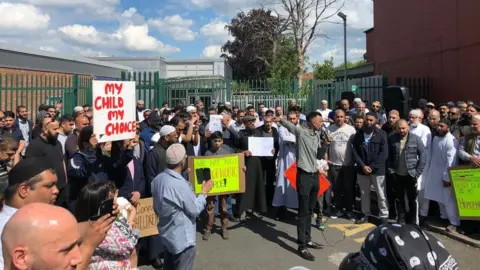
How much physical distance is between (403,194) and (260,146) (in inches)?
109

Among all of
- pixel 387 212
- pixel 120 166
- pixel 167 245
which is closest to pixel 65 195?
pixel 120 166

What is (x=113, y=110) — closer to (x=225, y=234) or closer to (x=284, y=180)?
(x=225, y=234)

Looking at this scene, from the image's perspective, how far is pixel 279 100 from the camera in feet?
55.1

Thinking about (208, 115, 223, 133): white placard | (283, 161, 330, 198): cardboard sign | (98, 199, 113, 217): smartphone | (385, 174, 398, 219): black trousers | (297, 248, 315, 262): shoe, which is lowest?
(297, 248, 315, 262): shoe

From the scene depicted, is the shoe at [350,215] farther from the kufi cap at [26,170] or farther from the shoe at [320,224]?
the kufi cap at [26,170]

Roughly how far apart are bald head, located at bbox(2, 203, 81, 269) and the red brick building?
13938 mm

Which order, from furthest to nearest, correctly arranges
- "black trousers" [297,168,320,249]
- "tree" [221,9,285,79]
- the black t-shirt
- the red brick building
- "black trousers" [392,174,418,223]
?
"tree" [221,9,285,79] → the red brick building → "black trousers" [392,174,418,223] → "black trousers" [297,168,320,249] → the black t-shirt


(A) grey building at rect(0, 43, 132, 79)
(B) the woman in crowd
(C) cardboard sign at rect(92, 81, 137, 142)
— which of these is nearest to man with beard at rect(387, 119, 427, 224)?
(C) cardboard sign at rect(92, 81, 137, 142)

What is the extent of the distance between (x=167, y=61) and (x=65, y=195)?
27111mm

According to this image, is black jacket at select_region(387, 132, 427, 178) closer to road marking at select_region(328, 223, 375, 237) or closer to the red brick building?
road marking at select_region(328, 223, 375, 237)

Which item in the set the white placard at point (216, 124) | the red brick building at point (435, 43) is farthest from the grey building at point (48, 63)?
the red brick building at point (435, 43)

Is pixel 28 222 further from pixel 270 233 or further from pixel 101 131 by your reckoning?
pixel 270 233

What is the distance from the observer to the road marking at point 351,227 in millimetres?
7113

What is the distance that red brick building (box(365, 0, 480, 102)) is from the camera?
43.0ft
